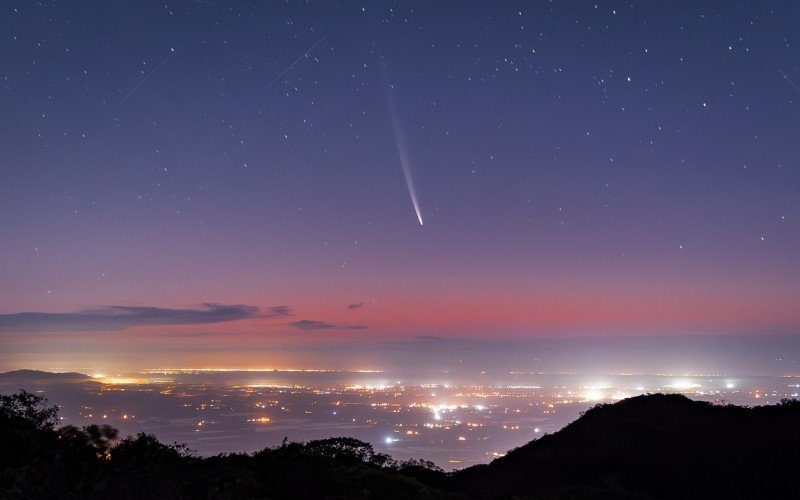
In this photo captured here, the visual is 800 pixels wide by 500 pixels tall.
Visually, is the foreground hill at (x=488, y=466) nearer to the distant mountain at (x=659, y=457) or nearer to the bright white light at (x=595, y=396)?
the distant mountain at (x=659, y=457)

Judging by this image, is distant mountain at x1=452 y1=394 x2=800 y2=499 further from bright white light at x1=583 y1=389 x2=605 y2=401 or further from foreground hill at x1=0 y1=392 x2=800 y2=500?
bright white light at x1=583 y1=389 x2=605 y2=401

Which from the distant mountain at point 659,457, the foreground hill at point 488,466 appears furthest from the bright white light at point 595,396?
the foreground hill at point 488,466

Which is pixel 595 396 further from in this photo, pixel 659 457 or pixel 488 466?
pixel 659 457

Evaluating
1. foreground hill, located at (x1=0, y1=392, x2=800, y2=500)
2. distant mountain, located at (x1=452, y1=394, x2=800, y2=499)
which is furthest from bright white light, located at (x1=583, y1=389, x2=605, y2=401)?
foreground hill, located at (x1=0, y1=392, x2=800, y2=500)

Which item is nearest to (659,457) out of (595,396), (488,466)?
(488,466)

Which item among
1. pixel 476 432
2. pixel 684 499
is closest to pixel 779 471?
pixel 684 499

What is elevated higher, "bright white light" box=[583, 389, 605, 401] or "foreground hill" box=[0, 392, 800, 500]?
"foreground hill" box=[0, 392, 800, 500]

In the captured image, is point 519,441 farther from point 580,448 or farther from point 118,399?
point 118,399
